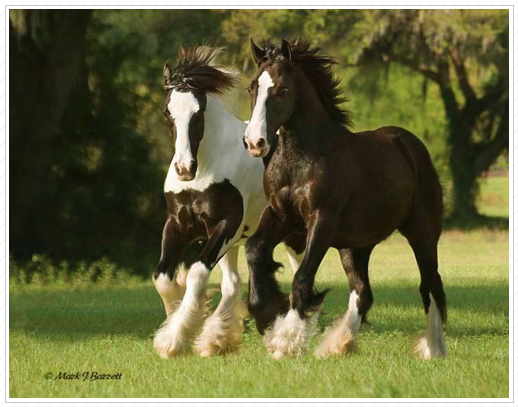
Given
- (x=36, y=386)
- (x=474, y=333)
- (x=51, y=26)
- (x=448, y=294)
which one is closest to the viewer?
(x=36, y=386)

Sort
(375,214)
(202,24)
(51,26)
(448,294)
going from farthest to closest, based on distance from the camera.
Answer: (202,24) → (51,26) → (448,294) → (375,214)

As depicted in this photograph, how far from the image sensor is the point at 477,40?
24.1m

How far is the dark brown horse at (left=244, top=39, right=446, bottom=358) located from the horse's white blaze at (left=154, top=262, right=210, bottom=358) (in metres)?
0.59

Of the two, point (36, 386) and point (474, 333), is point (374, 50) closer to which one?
point (474, 333)

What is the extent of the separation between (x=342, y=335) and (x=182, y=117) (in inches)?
79.3

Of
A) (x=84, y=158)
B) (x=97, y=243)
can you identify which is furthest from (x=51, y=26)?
(x=97, y=243)

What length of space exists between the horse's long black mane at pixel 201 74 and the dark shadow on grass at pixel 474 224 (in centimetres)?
1586

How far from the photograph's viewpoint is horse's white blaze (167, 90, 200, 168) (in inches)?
308

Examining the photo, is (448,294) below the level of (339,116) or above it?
below

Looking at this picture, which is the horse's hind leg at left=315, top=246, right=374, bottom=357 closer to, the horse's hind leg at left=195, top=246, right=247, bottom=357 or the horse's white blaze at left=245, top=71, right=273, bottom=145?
the horse's hind leg at left=195, top=246, right=247, bottom=357

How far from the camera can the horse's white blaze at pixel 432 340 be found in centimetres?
806

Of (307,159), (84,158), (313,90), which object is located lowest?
(84,158)

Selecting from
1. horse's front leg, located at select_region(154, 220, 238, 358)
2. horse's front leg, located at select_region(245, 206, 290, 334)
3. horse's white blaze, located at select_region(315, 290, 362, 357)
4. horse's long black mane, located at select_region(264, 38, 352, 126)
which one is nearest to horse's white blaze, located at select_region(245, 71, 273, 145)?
horse's long black mane, located at select_region(264, 38, 352, 126)

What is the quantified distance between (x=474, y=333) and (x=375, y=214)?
8.30ft
